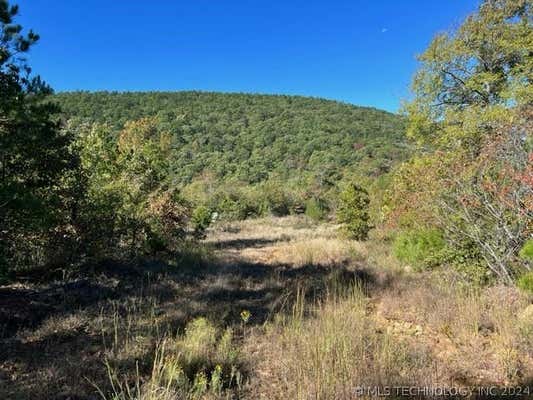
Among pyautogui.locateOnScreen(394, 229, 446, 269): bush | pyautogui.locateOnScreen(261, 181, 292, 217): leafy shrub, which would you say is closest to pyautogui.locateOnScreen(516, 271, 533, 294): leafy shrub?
pyautogui.locateOnScreen(394, 229, 446, 269): bush

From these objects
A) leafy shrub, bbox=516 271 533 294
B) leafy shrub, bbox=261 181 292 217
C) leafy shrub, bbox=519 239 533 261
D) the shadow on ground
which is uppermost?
leafy shrub, bbox=261 181 292 217

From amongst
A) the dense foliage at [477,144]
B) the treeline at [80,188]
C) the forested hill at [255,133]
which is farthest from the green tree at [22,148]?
the forested hill at [255,133]

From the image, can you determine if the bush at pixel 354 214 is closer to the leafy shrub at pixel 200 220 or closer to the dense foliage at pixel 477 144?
the dense foliage at pixel 477 144

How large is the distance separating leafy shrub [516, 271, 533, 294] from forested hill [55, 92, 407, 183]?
3792 cm

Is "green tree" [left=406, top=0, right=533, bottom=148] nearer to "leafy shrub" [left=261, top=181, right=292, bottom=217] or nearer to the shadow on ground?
the shadow on ground

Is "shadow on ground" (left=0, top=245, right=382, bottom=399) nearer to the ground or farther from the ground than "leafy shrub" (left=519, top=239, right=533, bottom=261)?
nearer to the ground

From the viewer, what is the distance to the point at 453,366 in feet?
11.7

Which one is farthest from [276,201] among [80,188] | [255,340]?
[255,340]

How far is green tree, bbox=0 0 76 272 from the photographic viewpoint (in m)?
5.42

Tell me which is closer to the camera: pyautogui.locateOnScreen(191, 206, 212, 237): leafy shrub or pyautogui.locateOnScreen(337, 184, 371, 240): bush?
pyautogui.locateOnScreen(337, 184, 371, 240): bush

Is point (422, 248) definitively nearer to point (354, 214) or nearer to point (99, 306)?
point (99, 306)

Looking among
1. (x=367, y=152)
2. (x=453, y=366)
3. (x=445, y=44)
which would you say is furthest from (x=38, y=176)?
(x=367, y=152)

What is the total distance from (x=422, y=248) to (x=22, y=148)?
27.0ft

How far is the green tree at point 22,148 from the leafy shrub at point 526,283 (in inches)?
295
